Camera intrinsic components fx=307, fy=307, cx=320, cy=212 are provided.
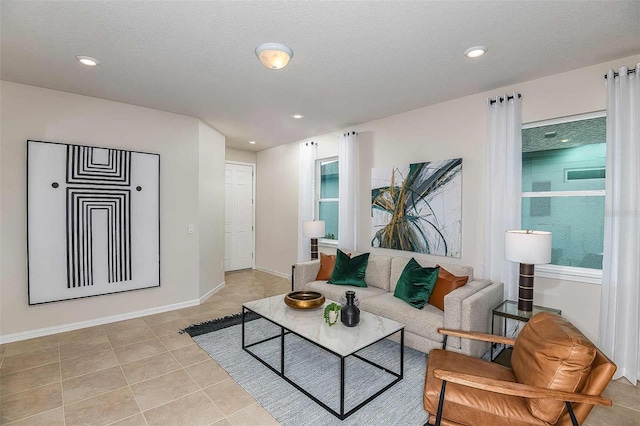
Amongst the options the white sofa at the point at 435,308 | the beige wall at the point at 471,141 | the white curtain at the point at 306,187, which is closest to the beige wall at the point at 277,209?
the white curtain at the point at 306,187

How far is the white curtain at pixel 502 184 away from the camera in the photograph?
124 inches

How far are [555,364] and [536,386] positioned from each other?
15cm

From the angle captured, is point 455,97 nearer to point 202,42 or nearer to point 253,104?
point 253,104

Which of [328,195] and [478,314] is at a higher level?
[328,195]

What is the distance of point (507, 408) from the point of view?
166 cm

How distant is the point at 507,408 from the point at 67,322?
14.4 feet

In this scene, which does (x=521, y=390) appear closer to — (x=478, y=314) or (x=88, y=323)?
(x=478, y=314)

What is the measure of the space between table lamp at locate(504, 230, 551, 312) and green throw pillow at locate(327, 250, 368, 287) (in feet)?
5.58

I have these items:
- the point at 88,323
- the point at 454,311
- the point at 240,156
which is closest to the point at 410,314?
the point at 454,311

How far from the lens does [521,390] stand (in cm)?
153

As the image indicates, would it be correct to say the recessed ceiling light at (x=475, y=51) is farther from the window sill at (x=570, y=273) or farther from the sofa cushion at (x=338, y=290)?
the sofa cushion at (x=338, y=290)

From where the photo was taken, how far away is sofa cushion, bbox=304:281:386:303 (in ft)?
11.9

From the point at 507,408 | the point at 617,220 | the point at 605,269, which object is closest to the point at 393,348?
the point at 507,408

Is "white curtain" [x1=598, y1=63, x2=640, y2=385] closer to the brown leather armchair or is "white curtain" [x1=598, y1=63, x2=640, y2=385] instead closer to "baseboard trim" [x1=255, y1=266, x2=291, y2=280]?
the brown leather armchair
